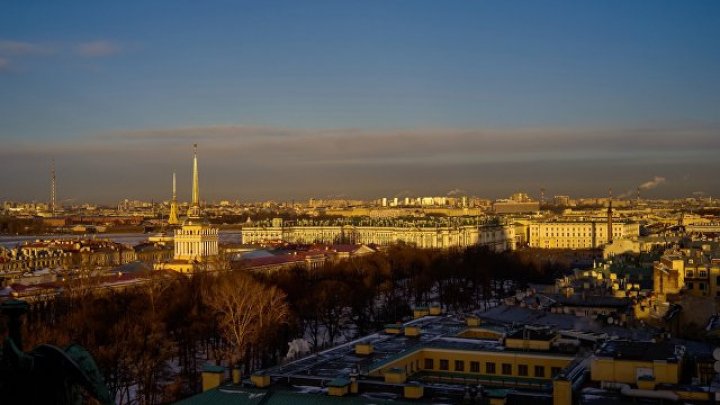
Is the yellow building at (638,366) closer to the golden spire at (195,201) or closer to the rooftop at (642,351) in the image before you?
the rooftop at (642,351)

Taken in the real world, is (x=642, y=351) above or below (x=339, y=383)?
above

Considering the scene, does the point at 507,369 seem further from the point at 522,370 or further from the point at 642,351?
the point at 642,351

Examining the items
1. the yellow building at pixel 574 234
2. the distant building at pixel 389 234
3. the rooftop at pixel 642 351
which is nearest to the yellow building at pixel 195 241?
the distant building at pixel 389 234

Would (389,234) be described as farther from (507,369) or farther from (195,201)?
(507,369)

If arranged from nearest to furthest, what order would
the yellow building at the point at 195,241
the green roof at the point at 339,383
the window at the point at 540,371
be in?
1. the green roof at the point at 339,383
2. the window at the point at 540,371
3. the yellow building at the point at 195,241

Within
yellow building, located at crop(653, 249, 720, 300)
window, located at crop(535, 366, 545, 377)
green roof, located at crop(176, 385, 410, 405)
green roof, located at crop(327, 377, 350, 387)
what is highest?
yellow building, located at crop(653, 249, 720, 300)

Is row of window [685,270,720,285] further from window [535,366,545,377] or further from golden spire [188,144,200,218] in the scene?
Result: golden spire [188,144,200,218]

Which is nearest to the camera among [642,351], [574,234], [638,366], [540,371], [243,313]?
[638,366]

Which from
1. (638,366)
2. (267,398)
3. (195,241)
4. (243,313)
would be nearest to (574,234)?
(195,241)

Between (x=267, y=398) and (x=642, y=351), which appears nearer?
(x=267, y=398)

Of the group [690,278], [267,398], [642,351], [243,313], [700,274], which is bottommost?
[243,313]

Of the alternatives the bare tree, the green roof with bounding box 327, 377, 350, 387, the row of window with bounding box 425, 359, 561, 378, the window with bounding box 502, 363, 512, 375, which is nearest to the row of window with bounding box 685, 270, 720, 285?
the row of window with bounding box 425, 359, 561, 378

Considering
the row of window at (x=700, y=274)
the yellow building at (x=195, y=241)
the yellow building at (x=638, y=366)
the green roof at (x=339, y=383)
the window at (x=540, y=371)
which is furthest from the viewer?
the yellow building at (x=195, y=241)

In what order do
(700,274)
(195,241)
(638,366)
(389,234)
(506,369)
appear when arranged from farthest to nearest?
(389,234), (195,241), (700,274), (506,369), (638,366)
